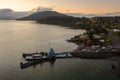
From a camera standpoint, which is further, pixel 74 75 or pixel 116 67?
pixel 116 67

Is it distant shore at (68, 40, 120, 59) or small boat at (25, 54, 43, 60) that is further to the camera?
distant shore at (68, 40, 120, 59)

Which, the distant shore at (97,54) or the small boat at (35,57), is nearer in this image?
the small boat at (35,57)

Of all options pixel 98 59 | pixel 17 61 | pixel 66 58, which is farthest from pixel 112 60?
pixel 17 61

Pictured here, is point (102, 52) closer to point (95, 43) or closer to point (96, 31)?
point (95, 43)

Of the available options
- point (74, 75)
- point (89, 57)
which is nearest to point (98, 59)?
point (89, 57)

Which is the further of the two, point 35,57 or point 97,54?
point 97,54

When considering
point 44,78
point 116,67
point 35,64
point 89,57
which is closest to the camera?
point 44,78

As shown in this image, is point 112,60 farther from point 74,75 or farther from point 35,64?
point 35,64

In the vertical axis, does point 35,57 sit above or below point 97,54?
above

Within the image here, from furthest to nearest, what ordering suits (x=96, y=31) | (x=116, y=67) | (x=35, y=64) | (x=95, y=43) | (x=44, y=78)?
(x=96, y=31)
(x=95, y=43)
(x=35, y=64)
(x=116, y=67)
(x=44, y=78)
